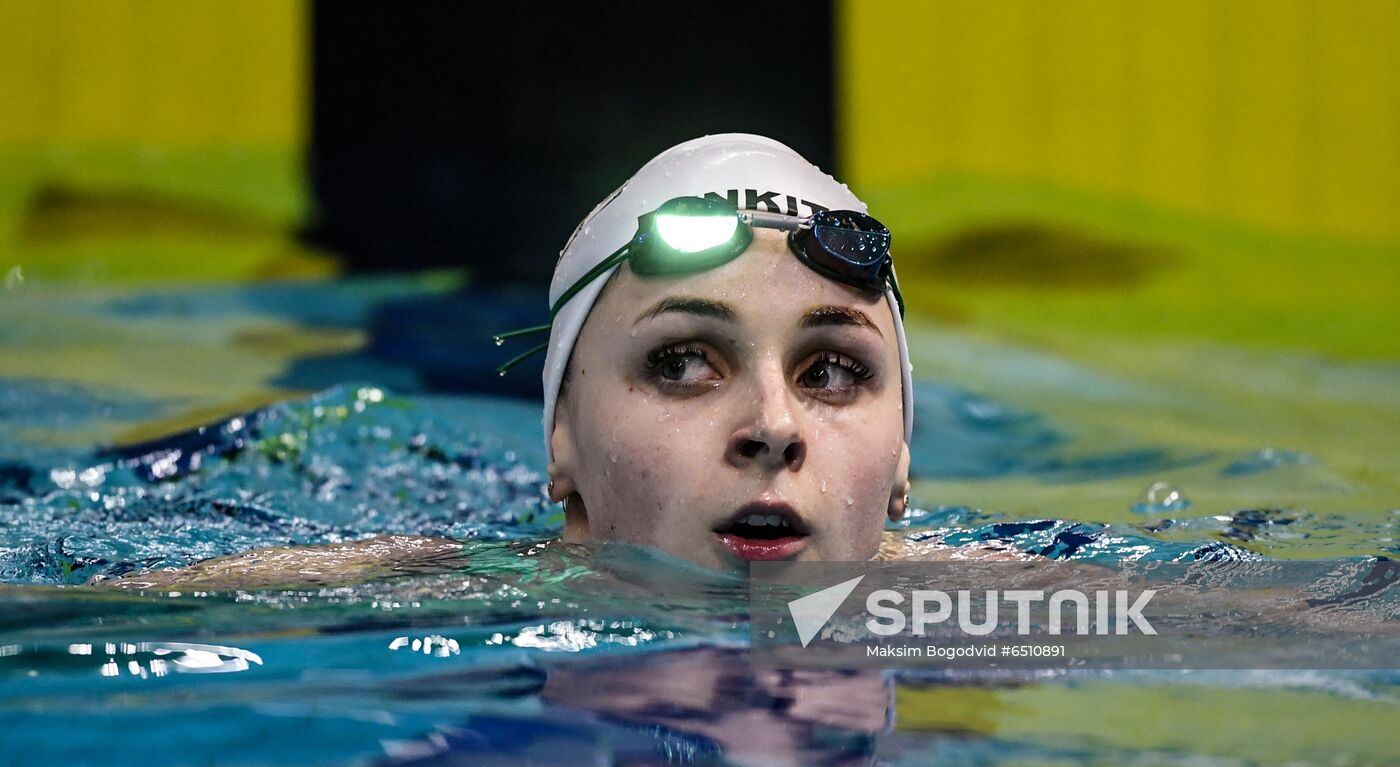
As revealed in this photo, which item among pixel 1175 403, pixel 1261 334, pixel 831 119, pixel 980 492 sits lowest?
pixel 980 492

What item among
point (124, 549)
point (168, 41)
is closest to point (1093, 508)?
point (124, 549)

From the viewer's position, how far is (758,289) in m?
2.48

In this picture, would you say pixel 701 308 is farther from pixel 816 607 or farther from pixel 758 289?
pixel 816 607

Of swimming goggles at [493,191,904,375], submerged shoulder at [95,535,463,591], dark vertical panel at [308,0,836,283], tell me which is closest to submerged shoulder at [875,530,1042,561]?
swimming goggles at [493,191,904,375]

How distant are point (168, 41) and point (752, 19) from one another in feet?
11.1

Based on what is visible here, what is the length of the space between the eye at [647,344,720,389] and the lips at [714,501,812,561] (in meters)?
0.24

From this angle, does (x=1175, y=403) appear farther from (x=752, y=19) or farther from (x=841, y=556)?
(x=841, y=556)

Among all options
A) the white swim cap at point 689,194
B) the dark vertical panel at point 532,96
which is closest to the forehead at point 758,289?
the white swim cap at point 689,194

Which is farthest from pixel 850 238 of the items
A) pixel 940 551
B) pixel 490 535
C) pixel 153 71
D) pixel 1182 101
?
pixel 153 71

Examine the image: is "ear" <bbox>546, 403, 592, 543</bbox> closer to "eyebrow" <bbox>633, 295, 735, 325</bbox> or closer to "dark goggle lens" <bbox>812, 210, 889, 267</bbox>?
"eyebrow" <bbox>633, 295, 735, 325</bbox>

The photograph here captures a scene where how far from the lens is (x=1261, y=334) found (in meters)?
8.14

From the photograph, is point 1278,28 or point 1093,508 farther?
point 1278,28

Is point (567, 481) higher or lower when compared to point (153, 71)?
lower

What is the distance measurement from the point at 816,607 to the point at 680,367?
479 millimetres
